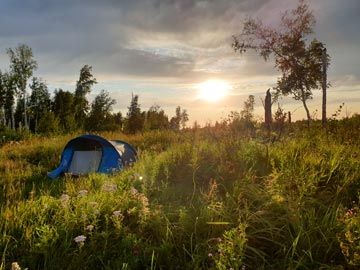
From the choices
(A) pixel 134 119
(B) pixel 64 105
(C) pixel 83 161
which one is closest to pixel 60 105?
A: (B) pixel 64 105

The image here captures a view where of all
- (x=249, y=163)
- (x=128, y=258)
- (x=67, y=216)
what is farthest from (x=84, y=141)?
(x=128, y=258)

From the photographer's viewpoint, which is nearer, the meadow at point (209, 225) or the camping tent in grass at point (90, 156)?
the meadow at point (209, 225)

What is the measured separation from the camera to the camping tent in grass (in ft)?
35.6

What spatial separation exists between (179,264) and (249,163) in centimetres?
285

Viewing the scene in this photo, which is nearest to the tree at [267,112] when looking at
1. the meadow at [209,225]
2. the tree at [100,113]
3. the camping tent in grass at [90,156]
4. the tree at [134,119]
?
the camping tent in grass at [90,156]

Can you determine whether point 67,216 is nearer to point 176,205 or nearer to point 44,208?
point 44,208

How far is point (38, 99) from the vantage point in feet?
161

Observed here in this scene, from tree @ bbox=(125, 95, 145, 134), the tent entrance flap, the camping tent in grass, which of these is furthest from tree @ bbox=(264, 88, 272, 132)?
tree @ bbox=(125, 95, 145, 134)

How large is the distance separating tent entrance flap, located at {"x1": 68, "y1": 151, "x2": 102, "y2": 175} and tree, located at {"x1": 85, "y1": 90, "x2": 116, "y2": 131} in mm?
32766

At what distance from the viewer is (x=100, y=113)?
47.1 metres

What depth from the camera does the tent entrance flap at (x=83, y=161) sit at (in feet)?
36.1

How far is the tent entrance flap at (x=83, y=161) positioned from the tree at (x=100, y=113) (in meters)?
32.8

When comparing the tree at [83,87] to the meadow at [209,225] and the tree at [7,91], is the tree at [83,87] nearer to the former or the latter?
the tree at [7,91]

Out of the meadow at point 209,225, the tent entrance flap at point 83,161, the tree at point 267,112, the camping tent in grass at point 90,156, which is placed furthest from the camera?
the tree at point 267,112
